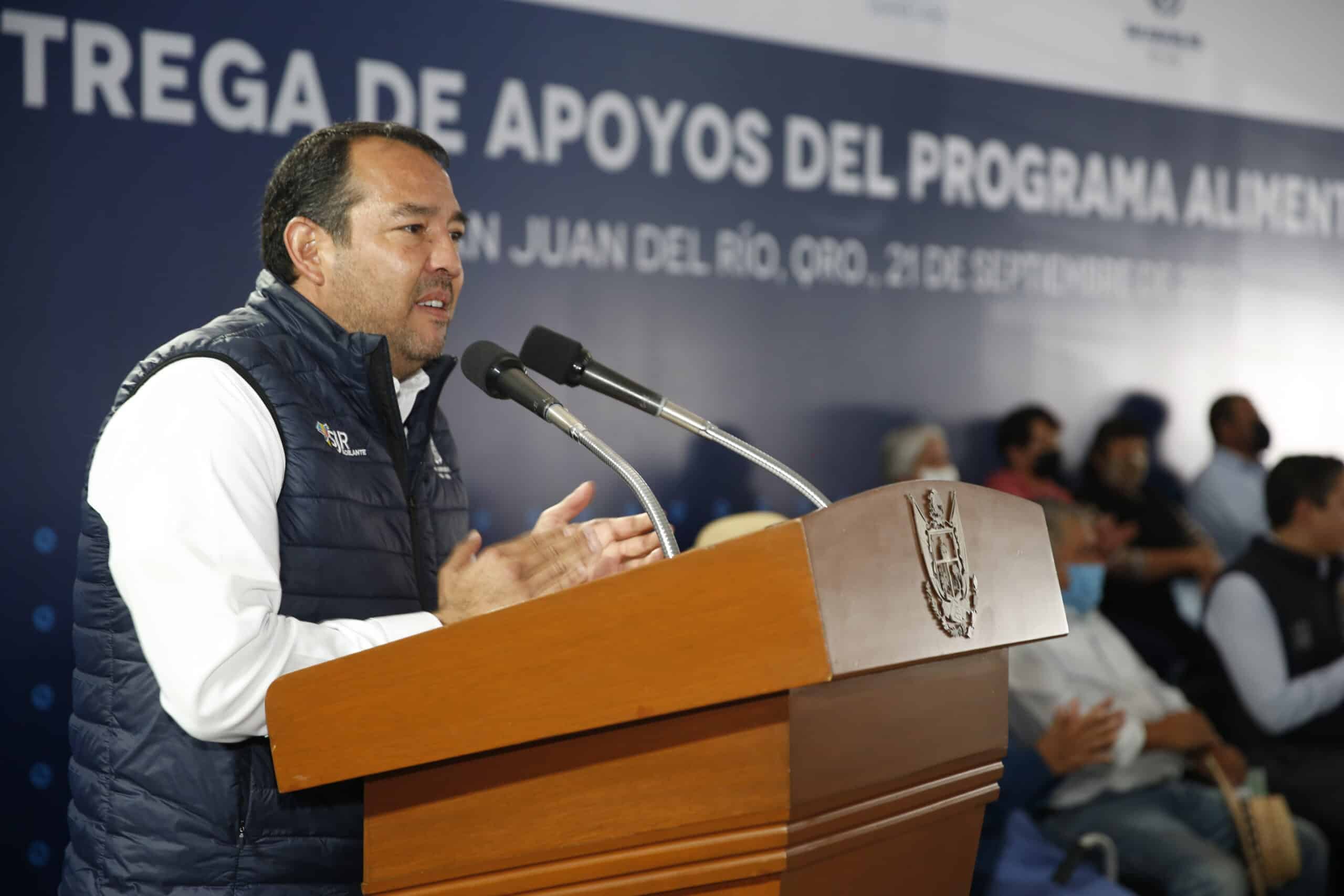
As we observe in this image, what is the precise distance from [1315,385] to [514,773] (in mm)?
5217

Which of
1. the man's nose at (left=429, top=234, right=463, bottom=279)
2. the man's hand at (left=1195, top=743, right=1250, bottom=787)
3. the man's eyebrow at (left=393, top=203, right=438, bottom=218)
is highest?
the man's eyebrow at (left=393, top=203, right=438, bottom=218)

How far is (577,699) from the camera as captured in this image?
3.34 ft

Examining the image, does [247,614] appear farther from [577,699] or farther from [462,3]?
[462,3]

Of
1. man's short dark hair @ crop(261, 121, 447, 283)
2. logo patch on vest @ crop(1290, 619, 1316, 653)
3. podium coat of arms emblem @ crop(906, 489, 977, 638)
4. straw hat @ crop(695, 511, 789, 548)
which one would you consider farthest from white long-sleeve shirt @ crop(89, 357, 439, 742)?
logo patch on vest @ crop(1290, 619, 1316, 653)

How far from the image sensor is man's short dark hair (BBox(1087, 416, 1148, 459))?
4.75 meters

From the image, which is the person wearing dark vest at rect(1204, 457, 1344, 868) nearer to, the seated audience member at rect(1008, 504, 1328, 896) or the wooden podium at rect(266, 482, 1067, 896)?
the seated audience member at rect(1008, 504, 1328, 896)

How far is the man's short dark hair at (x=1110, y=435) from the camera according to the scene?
187 inches

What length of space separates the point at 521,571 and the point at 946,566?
1.64 feet

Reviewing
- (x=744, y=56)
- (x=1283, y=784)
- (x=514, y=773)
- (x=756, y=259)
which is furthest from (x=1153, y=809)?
(x=514, y=773)

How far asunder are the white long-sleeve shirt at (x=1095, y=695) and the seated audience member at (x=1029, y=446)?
0.78 m

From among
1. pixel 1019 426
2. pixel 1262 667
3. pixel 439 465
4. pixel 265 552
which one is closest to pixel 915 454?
pixel 1019 426

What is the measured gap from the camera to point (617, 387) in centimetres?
150

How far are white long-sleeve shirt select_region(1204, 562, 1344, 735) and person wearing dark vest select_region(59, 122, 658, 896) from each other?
299 cm

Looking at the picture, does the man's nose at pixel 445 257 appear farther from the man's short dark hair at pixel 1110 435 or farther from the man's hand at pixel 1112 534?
the man's short dark hair at pixel 1110 435
